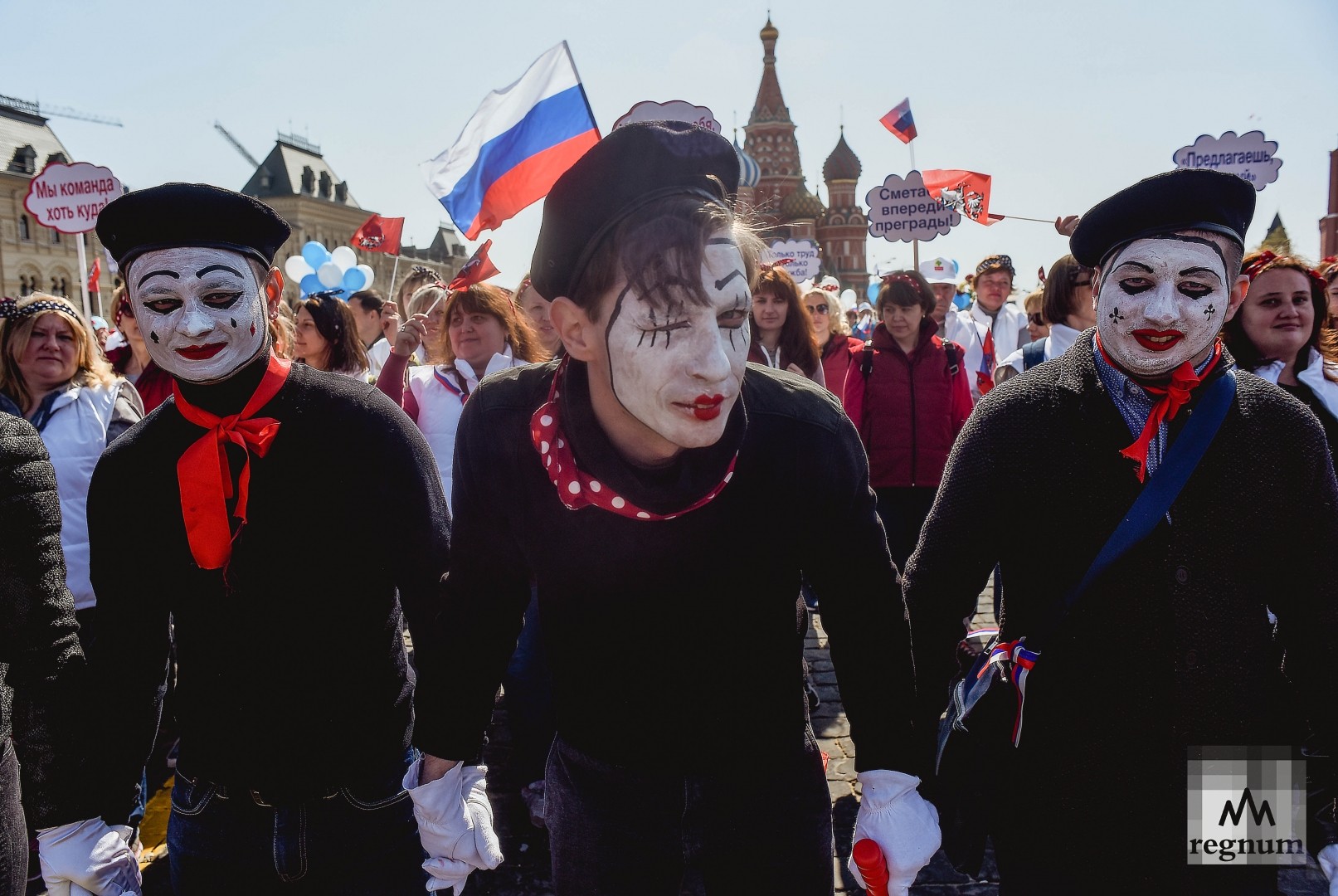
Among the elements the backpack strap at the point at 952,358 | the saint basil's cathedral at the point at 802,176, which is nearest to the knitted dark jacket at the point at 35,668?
the backpack strap at the point at 952,358

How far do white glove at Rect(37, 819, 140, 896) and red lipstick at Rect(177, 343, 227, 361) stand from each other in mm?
1037

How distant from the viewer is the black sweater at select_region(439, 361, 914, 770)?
1.70 m

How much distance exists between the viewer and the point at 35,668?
193 cm

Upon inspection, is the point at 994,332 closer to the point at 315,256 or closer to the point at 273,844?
the point at 315,256

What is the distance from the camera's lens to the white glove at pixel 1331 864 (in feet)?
6.17

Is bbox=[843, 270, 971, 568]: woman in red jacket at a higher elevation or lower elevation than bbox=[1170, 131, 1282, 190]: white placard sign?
lower

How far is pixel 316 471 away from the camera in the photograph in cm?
203

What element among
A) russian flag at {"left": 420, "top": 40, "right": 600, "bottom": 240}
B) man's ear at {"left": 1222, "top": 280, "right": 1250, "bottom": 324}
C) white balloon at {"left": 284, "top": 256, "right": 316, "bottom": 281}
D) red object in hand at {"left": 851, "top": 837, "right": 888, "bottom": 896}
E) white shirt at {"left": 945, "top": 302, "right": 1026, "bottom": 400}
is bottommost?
red object in hand at {"left": 851, "top": 837, "right": 888, "bottom": 896}

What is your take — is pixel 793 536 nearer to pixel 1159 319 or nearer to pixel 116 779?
pixel 1159 319

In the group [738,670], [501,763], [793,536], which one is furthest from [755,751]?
[501,763]

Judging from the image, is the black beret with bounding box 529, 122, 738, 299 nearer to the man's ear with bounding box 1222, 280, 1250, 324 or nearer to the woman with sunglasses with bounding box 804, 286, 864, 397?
the man's ear with bounding box 1222, 280, 1250, 324

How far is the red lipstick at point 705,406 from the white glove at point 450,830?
971 mm

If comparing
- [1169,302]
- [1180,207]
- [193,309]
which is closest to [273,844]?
[193,309]

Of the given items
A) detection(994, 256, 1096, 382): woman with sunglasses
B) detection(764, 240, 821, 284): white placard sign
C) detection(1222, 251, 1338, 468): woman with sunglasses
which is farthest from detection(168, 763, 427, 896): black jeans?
detection(764, 240, 821, 284): white placard sign
